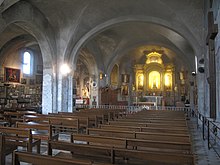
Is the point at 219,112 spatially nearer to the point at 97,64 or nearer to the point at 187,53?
the point at 187,53

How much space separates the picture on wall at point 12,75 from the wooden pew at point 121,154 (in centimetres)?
1862

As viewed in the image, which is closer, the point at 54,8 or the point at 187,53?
the point at 54,8

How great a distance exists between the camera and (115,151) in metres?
2.94

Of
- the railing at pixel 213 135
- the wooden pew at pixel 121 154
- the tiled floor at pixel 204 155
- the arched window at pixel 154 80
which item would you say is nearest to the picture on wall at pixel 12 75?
the arched window at pixel 154 80

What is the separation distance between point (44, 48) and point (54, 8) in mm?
2710

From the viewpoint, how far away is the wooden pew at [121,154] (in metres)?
2.60

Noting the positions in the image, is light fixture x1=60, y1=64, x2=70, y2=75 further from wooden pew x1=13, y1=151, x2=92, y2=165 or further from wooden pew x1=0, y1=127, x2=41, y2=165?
wooden pew x1=13, y1=151, x2=92, y2=165

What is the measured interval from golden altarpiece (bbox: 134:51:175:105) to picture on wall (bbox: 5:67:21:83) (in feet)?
48.9

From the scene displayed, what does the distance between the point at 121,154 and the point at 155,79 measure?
2760 cm

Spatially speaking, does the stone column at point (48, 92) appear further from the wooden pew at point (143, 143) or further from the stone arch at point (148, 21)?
the wooden pew at point (143, 143)

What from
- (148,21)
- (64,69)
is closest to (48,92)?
(64,69)

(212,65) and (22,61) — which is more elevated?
(22,61)

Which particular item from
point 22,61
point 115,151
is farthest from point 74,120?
point 22,61

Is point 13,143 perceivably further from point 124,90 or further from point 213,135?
point 124,90
